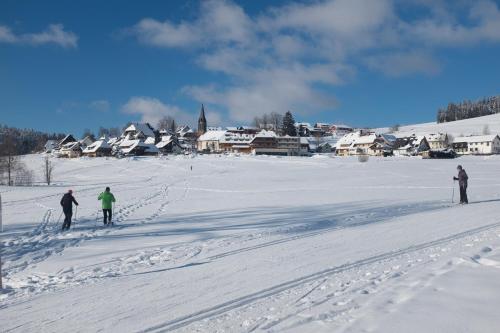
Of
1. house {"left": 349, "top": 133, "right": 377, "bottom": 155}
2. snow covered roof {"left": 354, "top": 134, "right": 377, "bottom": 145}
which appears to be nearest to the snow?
snow covered roof {"left": 354, "top": 134, "right": 377, "bottom": 145}

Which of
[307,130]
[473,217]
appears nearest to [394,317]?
[473,217]

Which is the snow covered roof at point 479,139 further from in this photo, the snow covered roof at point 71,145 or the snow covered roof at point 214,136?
the snow covered roof at point 71,145

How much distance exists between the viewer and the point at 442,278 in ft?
23.4

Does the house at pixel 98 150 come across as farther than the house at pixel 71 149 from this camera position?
No

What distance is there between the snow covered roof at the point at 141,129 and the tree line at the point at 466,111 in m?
130

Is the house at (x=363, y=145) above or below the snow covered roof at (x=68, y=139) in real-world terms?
below

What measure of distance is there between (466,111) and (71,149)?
165136 millimetres

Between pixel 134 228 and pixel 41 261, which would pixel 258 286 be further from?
pixel 134 228

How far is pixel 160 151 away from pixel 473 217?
4229 inches

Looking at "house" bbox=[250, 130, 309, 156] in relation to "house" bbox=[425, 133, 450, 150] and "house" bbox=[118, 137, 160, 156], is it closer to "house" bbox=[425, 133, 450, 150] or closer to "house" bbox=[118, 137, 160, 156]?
"house" bbox=[118, 137, 160, 156]

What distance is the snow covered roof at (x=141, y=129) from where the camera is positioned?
442ft

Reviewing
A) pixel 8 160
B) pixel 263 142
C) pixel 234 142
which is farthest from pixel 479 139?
pixel 8 160

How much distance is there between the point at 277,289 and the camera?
281 inches

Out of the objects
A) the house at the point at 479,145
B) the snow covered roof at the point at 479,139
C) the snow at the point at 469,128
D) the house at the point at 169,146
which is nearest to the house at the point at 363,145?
the house at the point at 479,145
